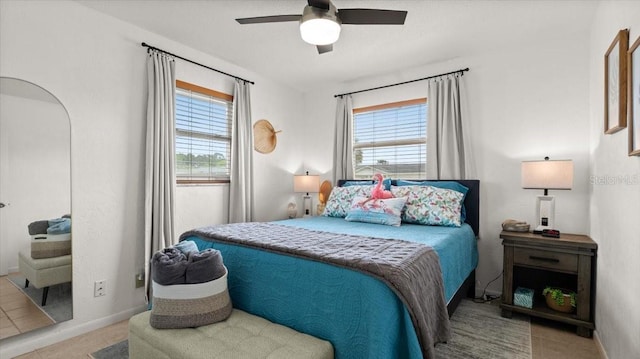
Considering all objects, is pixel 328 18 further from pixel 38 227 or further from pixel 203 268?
pixel 38 227

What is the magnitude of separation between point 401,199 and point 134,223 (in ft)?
7.87

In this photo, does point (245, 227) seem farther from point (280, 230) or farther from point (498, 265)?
point (498, 265)

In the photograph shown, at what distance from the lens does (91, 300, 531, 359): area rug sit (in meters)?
1.99

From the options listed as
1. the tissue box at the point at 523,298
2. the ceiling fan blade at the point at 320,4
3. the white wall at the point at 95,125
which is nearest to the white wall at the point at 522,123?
the tissue box at the point at 523,298

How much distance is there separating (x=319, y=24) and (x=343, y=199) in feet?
6.15

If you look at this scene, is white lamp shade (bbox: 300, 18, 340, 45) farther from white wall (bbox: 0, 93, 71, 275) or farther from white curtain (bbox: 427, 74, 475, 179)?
white wall (bbox: 0, 93, 71, 275)

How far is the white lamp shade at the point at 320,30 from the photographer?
1.94m

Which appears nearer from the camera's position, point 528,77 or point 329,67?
point 528,77

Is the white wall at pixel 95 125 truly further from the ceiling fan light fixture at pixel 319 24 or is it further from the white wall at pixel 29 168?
the ceiling fan light fixture at pixel 319 24

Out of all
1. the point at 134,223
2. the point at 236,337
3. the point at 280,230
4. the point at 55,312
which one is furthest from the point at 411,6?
the point at 55,312

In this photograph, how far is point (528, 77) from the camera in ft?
9.57

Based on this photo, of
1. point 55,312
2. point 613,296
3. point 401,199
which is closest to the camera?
point 613,296

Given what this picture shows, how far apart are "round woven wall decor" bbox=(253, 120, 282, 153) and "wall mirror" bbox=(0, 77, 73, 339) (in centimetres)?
189

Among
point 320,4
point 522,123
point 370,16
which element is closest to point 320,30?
point 320,4
